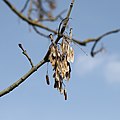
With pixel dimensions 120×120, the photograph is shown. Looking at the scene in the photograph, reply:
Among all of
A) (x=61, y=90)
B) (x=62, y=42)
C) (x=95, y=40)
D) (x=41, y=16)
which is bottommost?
(x=95, y=40)

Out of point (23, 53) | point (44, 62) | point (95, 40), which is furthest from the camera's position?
point (23, 53)

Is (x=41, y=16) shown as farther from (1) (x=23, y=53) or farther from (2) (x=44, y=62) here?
(1) (x=23, y=53)

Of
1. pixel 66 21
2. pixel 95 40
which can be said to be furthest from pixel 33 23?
pixel 66 21

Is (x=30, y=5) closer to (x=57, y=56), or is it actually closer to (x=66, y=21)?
(x=66, y=21)

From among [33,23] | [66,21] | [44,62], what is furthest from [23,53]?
[33,23]

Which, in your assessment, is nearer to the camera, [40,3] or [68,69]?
[40,3]

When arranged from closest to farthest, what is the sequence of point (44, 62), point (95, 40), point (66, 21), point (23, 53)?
point (95, 40) < point (66, 21) < point (44, 62) < point (23, 53)

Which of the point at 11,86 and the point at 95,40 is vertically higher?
the point at 11,86
